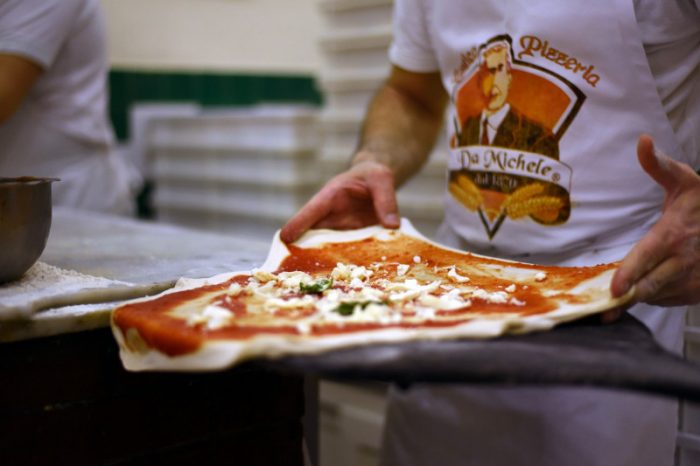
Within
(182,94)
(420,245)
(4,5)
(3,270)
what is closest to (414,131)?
(420,245)

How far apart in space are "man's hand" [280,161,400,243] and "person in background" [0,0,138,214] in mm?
974

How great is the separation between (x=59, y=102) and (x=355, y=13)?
105 cm

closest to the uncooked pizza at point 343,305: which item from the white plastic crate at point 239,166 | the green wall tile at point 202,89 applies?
the white plastic crate at point 239,166

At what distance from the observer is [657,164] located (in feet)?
2.89

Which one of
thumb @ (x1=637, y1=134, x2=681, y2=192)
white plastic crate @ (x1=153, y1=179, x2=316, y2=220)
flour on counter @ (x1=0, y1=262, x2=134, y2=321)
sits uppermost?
thumb @ (x1=637, y1=134, x2=681, y2=192)

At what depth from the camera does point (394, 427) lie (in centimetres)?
134

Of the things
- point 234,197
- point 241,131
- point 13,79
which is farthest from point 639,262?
point 234,197

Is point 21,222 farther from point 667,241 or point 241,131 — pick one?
point 241,131

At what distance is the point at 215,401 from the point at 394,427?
383 mm

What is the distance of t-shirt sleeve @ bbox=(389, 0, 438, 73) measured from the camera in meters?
1.52

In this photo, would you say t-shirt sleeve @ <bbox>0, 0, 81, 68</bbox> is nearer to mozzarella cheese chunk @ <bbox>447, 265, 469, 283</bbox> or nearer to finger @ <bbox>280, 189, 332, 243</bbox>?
finger @ <bbox>280, 189, 332, 243</bbox>

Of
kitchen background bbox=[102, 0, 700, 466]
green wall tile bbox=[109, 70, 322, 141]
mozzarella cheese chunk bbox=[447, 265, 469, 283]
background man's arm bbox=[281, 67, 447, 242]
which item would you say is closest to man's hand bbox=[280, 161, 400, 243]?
background man's arm bbox=[281, 67, 447, 242]

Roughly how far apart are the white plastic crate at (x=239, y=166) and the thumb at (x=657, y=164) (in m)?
2.15

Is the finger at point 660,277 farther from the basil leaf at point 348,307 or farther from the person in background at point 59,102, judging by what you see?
the person in background at point 59,102
